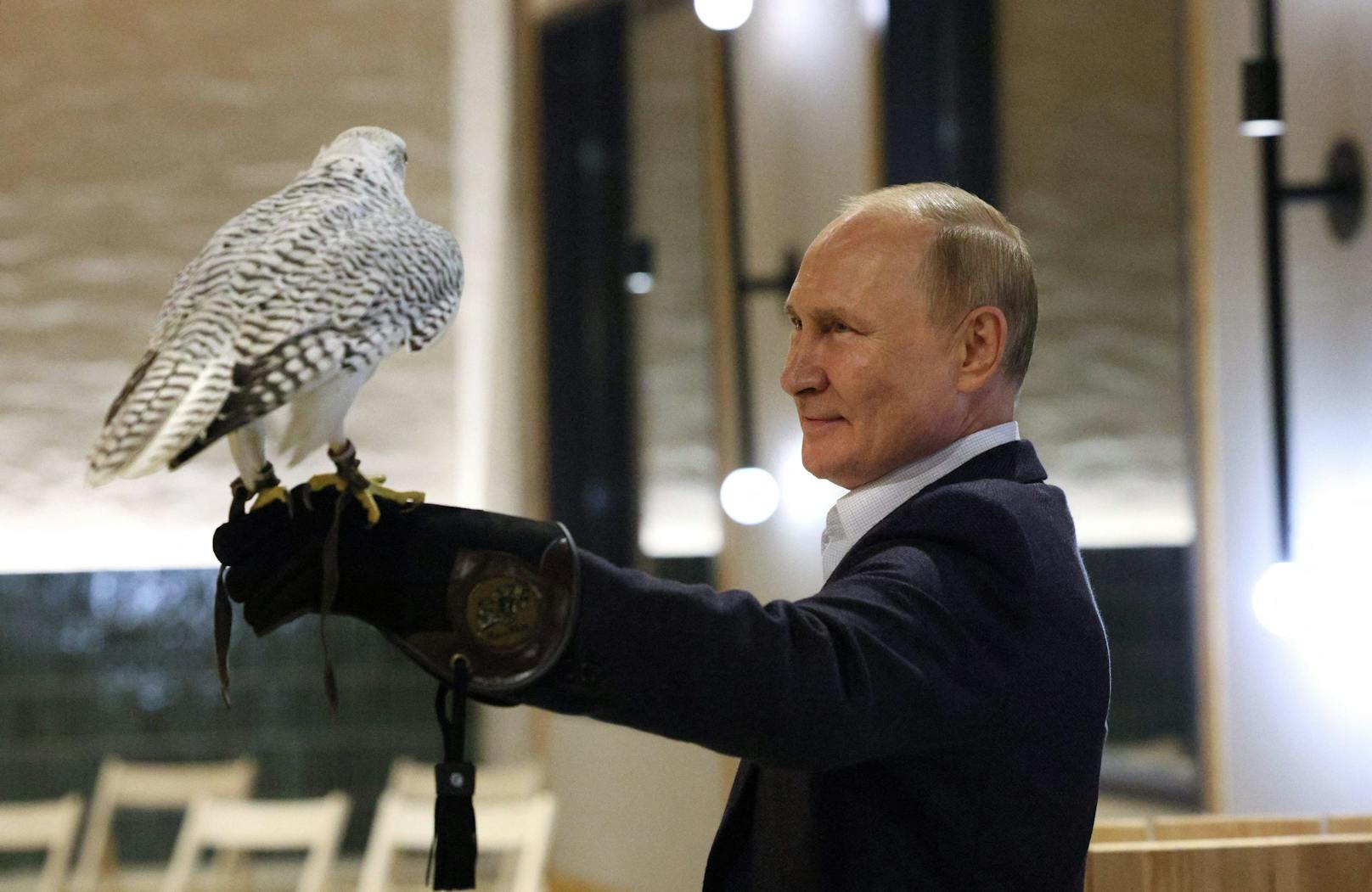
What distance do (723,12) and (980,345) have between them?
247 cm

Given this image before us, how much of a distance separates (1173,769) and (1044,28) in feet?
4.85

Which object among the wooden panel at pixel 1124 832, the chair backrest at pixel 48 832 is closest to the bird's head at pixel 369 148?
the wooden panel at pixel 1124 832

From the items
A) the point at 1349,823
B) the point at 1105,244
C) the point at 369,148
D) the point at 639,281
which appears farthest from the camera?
the point at 639,281

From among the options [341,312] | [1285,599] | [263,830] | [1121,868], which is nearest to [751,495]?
[263,830]

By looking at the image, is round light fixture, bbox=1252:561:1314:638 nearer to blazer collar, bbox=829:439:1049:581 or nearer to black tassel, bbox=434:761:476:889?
blazer collar, bbox=829:439:1049:581

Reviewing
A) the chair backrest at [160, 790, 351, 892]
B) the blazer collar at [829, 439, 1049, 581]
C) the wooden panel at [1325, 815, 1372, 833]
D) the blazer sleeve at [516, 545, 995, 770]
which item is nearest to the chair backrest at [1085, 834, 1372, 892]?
the wooden panel at [1325, 815, 1372, 833]

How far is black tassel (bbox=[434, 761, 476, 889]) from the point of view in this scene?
0.80 m

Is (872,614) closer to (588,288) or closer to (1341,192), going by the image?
(1341,192)

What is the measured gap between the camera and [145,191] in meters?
3.83

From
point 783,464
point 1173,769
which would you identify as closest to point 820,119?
point 783,464

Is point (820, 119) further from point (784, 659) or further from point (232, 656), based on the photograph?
point (784, 659)

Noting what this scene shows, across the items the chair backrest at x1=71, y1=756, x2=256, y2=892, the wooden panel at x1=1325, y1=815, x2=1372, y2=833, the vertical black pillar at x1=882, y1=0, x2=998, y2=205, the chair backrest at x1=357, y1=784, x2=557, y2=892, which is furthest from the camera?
the chair backrest at x1=71, y1=756, x2=256, y2=892

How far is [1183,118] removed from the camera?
8.19 ft

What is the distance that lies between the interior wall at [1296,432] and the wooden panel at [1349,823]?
17.5 inches
